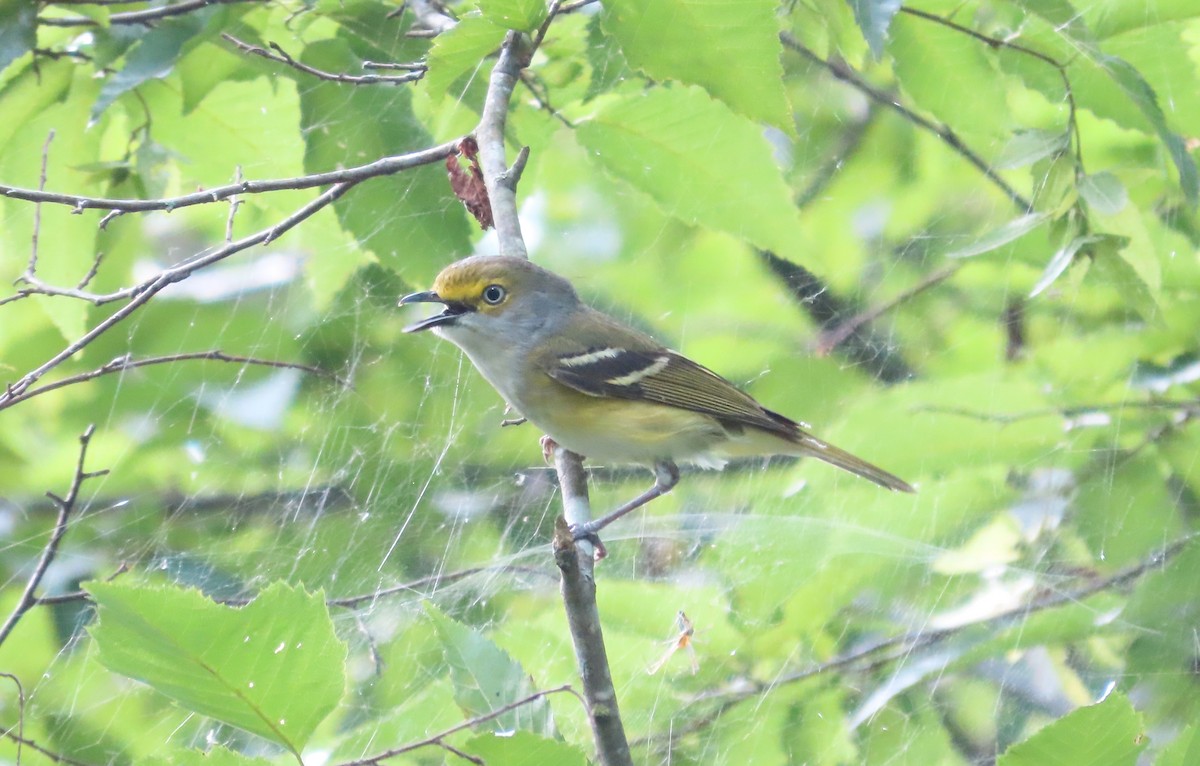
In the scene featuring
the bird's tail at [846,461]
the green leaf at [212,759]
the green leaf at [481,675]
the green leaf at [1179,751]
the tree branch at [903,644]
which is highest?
the green leaf at [1179,751]

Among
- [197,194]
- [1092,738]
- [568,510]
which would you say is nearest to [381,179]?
[197,194]

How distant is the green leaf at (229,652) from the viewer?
125 centimetres

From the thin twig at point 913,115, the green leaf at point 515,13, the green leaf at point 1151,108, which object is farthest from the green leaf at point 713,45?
the green leaf at point 1151,108

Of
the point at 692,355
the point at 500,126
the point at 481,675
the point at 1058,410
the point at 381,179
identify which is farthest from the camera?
the point at 692,355

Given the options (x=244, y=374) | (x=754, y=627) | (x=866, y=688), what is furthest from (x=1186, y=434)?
(x=244, y=374)

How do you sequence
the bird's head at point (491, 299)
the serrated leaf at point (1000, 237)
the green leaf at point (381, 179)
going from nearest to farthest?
the serrated leaf at point (1000, 237)
the green leaf at point (381, 179)
the bird's head at point (491, 299)

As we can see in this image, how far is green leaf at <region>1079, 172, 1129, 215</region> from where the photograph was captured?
2.17 m

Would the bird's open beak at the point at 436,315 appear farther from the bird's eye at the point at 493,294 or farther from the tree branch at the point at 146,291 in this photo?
the tree branch at the point at 146,291

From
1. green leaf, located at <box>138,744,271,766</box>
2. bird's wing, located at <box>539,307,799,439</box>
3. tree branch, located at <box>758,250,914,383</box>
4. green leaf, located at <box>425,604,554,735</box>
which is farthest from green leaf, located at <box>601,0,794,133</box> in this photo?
tree branch, located at <box>758,250,914,383</box>

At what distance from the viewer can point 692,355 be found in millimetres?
3637

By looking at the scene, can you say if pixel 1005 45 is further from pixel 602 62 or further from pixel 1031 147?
pixel 602 62

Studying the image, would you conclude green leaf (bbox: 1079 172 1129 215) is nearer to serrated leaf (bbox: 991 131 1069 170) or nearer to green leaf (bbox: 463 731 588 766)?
serrated leaf (bbox: 991 131 1069 170)

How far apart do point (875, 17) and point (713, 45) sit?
31cm

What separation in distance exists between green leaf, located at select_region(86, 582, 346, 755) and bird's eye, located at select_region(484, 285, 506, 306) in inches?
65.3
